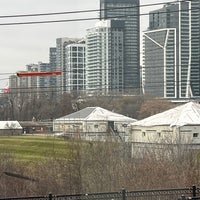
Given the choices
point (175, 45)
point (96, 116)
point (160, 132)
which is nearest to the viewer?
point (175, 45)

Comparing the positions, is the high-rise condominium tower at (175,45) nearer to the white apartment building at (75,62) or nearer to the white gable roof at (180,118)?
the white apartment building at (75,62)

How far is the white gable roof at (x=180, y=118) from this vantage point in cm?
5122

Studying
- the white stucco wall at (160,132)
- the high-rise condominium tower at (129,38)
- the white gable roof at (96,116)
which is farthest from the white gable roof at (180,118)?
the high-rise condominium tower at (129,38)

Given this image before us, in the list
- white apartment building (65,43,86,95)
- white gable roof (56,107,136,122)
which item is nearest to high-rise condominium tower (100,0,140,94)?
white apartment building (65,43,86,95)

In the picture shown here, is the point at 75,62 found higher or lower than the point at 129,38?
lower

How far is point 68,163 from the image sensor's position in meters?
29.9

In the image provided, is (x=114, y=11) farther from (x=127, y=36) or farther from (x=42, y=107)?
(x=42, y=107)

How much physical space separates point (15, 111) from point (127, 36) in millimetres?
94158

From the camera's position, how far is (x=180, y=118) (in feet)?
170

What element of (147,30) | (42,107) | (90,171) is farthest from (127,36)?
(42,107)

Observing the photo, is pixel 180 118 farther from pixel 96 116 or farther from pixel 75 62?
pixel 75 62

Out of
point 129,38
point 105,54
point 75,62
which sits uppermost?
point 129,38

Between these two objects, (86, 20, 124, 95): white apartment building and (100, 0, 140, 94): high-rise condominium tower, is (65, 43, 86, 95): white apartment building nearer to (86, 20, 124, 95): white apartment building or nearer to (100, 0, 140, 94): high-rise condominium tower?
(86, 20, 124, 95): white apartment building

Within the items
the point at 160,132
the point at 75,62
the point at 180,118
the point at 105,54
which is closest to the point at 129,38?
the point at 105,54
